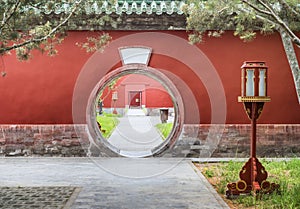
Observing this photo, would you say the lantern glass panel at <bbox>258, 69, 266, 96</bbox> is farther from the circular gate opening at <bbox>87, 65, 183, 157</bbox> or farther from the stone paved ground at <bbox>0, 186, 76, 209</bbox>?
the circular gate opening at <bbox>87, 65, 183, 157</bbox>

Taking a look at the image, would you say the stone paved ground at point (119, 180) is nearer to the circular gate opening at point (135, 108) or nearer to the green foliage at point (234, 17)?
the circular gate opening at point (135, 108)

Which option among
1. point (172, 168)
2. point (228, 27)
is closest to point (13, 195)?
point (172, 168)

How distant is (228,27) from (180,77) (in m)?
1.41

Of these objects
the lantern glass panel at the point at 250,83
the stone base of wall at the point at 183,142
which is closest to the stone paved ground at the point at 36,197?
the lantern glass panel at the point at 250,83

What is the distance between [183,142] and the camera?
9.39 metres

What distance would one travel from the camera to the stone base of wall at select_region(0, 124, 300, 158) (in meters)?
9.35

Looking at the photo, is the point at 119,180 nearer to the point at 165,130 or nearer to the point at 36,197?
the point at 36,197

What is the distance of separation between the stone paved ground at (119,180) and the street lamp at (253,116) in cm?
39

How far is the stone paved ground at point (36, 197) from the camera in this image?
17.5 ft

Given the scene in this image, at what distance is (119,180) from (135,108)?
85.8 ft

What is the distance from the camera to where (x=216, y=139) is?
9.37m

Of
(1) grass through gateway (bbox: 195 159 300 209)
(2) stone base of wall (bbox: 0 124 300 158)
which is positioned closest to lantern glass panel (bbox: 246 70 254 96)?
→ (1) grass through gateway (bbox: 195 159 300 209)

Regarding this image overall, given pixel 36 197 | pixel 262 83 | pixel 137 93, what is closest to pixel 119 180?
pixel 36 197

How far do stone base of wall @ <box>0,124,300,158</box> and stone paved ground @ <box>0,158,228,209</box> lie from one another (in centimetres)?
34
